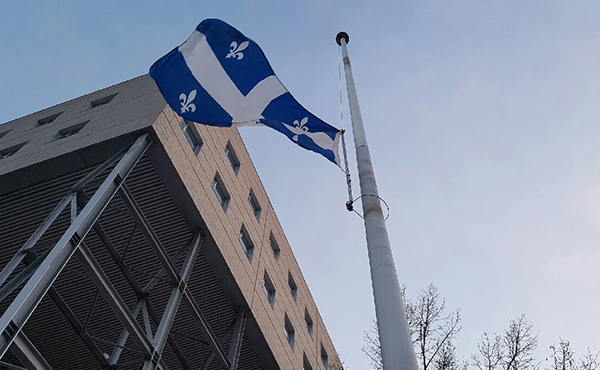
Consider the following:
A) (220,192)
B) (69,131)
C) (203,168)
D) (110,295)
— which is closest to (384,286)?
(110,295)

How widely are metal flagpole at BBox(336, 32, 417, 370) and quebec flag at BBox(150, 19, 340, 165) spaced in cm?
342

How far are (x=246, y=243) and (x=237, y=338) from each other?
14.8 feet

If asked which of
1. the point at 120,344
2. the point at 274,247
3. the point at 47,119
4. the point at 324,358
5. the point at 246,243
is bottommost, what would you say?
the point at 120,344

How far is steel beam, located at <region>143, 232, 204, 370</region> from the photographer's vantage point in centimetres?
1686

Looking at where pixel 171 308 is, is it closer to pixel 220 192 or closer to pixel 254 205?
pixel 220 192

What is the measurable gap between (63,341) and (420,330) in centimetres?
1392

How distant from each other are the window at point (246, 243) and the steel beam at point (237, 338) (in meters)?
2.61

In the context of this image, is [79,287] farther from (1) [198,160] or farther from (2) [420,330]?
(2) [420,330]

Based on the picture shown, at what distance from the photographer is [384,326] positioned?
6.48 meters

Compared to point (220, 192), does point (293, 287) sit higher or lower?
higher

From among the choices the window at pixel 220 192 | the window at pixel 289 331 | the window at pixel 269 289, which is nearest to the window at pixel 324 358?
the window at pixel 289 331

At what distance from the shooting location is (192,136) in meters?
21.8

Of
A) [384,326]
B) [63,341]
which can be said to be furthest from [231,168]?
[384,326]

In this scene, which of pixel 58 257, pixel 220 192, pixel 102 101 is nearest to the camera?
pixel 58 257
